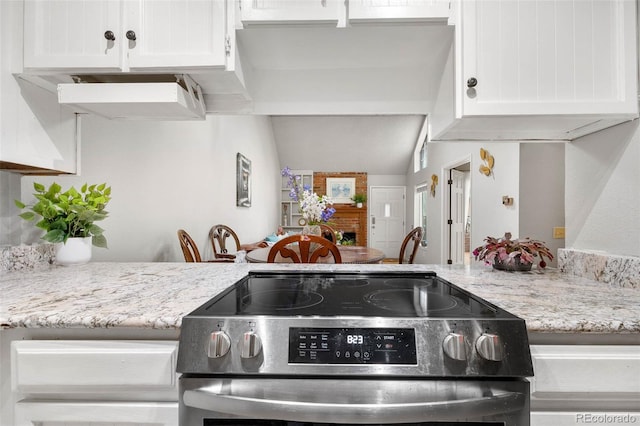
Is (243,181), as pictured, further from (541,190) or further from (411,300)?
(411,300)

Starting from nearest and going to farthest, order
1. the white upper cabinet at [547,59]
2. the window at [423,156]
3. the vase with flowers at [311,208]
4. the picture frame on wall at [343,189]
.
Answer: the white upper cabinet at [547,59] < the vase with flowers at [311,208] < the window at [423,156] < the picture frame on wall at [343,189]

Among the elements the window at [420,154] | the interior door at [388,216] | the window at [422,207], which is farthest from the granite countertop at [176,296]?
the interior door at [388,216]

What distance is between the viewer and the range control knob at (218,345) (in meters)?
0.71

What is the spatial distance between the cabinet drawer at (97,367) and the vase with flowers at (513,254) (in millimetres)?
1250

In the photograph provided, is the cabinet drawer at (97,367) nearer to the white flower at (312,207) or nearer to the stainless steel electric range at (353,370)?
the stainless steel electric range at (353,370)

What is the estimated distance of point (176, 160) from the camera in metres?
2.75

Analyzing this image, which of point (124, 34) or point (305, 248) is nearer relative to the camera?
point (124, 34)

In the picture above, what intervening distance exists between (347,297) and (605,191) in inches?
42.9

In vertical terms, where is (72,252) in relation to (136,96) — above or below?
below

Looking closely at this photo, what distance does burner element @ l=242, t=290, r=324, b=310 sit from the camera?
0.87m

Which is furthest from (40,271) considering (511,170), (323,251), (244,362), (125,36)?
(511,170)

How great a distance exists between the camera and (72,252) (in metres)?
1.42

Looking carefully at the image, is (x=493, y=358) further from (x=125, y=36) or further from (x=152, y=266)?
(x=125, y=36)

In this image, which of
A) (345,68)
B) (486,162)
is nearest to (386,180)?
(486,162)
